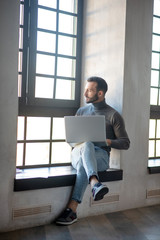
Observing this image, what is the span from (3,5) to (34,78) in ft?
2.65

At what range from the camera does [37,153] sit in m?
2.62

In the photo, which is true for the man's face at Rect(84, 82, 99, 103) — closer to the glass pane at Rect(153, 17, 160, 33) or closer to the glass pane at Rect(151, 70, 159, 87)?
the glass pane at Rect(151, 70, 159, 87)

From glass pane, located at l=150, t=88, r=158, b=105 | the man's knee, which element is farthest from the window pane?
the man's knee

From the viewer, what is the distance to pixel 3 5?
6.23 feet

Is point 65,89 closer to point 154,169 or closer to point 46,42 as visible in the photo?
point 46,42

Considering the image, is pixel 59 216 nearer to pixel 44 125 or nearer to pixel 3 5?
pixel 44 125

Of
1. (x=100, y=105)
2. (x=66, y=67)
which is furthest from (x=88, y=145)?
(x=66, y=67)

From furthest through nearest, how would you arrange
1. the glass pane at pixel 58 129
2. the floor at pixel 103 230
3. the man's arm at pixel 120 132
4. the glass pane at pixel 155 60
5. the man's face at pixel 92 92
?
1. the glass pane at pixel 155 60
2. the glass pane at pixel 58 129
3. the man's face at pixel 92 92
4. the man's arm at pixel 120 132
5. the floor at pixel 103 230

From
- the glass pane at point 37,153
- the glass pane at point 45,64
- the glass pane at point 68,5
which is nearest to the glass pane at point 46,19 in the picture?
the glass pane at point 68,5

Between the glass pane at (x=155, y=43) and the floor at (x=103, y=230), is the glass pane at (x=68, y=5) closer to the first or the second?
the glass pane at (x=155, y=43)

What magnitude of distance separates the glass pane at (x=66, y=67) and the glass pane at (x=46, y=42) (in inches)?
6.1

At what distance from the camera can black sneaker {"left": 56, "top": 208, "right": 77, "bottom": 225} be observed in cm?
207

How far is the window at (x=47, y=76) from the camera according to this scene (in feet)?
8.27

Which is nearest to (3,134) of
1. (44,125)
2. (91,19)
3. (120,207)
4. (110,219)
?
(44,125)
